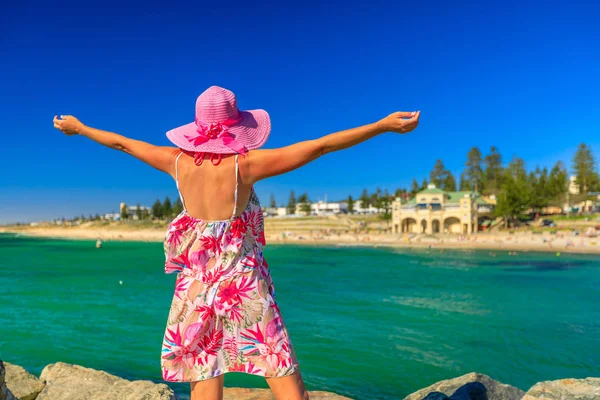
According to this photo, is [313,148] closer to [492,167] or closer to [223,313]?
[223,313]

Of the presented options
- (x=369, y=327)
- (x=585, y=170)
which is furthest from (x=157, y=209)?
(x=369, y=327)

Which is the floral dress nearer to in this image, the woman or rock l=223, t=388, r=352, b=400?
the woman

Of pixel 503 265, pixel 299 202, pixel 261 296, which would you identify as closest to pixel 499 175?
pixel 503 265

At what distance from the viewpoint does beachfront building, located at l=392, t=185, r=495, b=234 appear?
56844mm

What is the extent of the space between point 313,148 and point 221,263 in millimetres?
646

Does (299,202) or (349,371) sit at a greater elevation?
(299,202)

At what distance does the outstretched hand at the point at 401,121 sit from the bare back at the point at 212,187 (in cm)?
63

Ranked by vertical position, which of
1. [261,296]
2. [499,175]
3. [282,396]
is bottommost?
[282,396]

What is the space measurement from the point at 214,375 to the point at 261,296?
0.42 meters

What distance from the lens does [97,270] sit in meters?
30.3

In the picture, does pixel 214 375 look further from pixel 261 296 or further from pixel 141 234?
pixel 141 234

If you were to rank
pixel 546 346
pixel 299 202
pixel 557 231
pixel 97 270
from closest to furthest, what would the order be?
pixel 546 346, pixel 97 270, pixel 557 231, pixel 299 202

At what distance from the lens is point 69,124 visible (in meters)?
2.24

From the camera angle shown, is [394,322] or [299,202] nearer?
[394,322]
